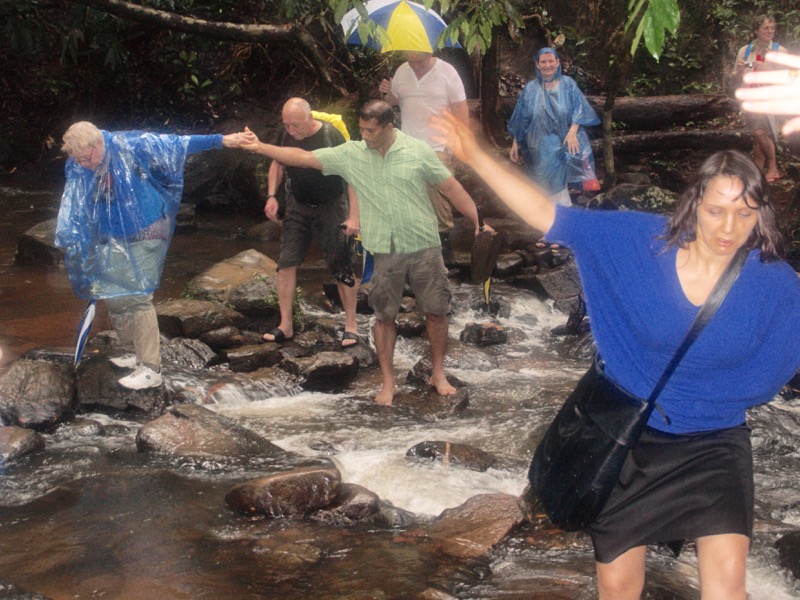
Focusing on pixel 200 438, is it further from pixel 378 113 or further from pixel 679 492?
pixel 679 492

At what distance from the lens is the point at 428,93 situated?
7.73 m

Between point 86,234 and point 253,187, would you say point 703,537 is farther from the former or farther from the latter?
point 253,187

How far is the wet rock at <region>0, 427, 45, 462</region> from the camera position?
18.1 feet

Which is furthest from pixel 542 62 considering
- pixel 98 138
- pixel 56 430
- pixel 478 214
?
pixel 56 430

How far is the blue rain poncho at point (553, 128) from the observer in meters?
9.18

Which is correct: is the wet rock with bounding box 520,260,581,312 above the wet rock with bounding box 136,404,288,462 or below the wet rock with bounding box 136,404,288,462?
above

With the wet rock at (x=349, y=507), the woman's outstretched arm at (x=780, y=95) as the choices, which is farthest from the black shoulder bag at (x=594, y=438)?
the wet rock at (x=349, y=507)

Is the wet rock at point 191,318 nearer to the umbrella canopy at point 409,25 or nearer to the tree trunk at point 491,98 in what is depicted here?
the umbrella canopy at point 409,25

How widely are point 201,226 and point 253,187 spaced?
102cm

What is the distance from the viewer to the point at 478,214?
5.99 metres

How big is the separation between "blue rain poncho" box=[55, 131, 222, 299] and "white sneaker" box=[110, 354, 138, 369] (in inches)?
29.2

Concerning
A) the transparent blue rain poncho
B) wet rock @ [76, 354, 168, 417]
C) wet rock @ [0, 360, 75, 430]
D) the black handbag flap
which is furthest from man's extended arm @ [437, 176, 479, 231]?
the black handbag flap

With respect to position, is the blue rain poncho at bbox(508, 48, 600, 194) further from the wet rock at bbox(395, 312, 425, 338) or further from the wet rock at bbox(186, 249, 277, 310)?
the wet rock at bbox(186, 249, 277, 310)

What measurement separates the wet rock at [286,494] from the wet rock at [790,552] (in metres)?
2.22
